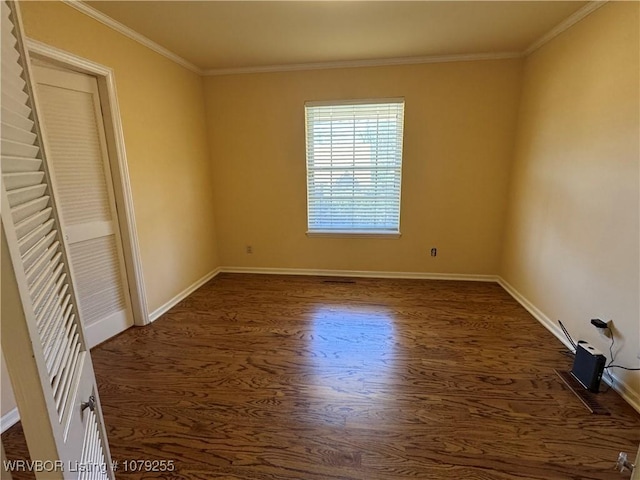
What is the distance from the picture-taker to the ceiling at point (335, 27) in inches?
89.1

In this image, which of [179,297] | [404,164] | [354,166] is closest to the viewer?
[179,297]

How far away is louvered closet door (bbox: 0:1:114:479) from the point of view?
583mm

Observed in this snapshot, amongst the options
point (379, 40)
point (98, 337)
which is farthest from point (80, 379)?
point (379, 40)

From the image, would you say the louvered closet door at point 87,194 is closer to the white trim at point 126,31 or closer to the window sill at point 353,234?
the white trim at point 126,31

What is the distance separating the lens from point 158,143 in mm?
3045

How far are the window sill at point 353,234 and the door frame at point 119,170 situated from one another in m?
2.00

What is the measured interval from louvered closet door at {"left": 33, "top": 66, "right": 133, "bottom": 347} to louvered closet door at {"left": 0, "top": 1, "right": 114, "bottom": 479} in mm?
1507

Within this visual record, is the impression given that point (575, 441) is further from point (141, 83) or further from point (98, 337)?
point (141, 83)

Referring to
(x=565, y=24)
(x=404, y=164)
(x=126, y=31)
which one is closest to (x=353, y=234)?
(x=404, y=164)

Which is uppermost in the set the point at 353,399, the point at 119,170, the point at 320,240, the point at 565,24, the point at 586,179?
the point at 565,24

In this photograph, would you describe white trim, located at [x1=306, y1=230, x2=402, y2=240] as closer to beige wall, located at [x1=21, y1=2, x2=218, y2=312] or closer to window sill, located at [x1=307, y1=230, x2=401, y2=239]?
window sill, located at [x1=307, y1=230, x2=401, y2=239]

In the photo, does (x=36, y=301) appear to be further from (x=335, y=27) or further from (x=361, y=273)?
(x=361, y=273)

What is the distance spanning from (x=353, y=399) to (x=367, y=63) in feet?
10.9

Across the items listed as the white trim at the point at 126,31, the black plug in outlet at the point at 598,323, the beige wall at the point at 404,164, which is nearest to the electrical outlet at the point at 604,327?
the black plug in outlet at the point at 598,323
